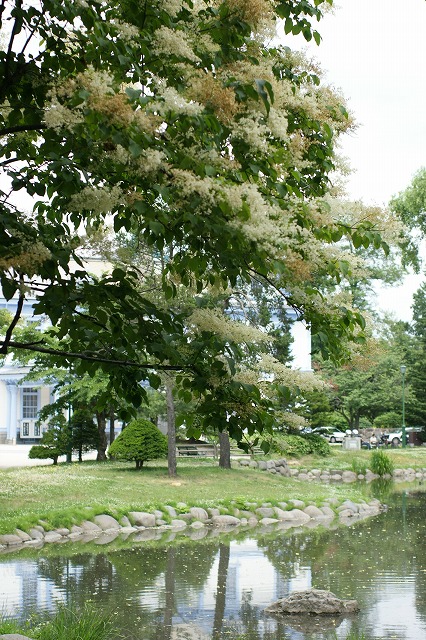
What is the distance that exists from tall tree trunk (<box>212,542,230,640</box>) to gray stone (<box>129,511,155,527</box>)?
8.00 ft

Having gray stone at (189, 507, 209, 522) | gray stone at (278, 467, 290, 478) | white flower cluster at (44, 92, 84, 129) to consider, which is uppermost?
white flower cluster at (44, 92, 84, 129)

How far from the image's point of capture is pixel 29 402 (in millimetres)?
47969

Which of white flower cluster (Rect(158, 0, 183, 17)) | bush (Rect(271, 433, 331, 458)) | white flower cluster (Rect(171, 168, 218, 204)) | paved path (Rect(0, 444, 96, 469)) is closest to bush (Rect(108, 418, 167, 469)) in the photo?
paved path (Rect(0, 444, 96, 469))

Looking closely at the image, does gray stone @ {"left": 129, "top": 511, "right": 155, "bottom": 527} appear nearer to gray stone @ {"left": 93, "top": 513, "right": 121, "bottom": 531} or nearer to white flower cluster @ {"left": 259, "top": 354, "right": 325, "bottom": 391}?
gray stone @ {"left": 93, "top": 513, "right": 121, "bottom": 531}

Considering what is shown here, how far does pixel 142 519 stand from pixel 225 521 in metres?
1.85

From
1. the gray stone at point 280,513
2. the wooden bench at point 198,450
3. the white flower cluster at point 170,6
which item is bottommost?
the gray stone at point 280,513

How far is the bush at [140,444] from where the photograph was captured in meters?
23.7

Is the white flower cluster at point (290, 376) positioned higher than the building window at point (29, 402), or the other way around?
the building window at point (29, 402)

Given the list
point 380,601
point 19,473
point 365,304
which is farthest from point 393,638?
point 365,304

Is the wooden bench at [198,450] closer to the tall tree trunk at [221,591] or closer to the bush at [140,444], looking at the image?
the bush at [140,444]

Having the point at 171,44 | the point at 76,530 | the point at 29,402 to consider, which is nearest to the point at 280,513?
the point at 76,530

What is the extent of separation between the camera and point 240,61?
525cm

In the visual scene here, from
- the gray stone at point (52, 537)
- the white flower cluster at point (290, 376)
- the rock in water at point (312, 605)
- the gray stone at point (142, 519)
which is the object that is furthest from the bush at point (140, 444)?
the white flower cluster at point (290, 376)

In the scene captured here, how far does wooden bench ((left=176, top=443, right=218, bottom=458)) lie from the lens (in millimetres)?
30984
